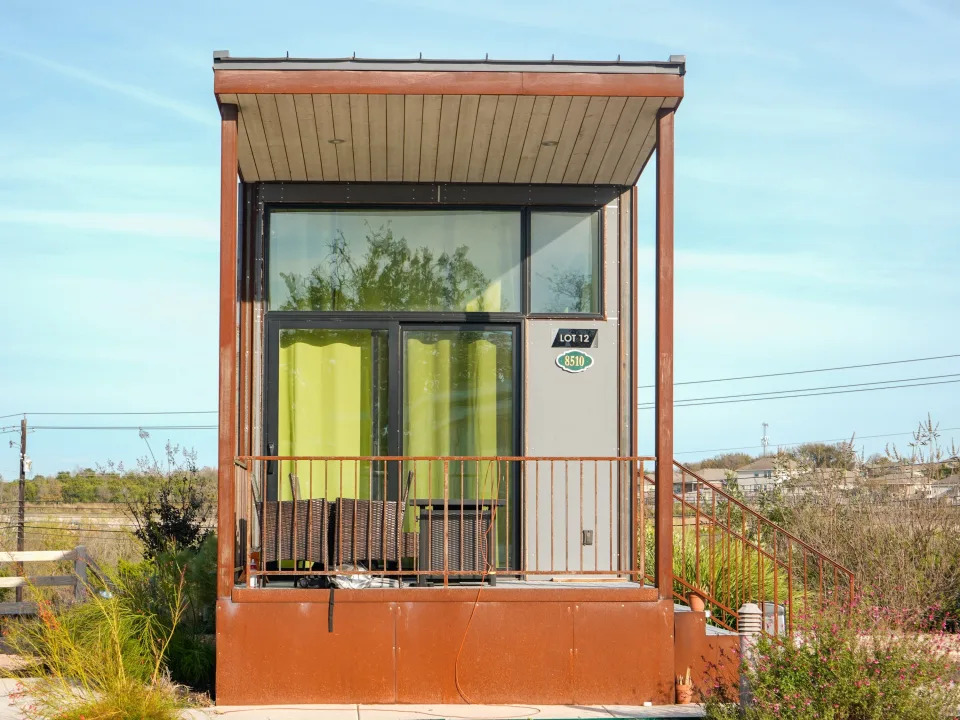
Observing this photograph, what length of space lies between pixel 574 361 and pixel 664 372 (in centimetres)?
168

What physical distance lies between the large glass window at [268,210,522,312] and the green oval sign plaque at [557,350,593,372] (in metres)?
0.53

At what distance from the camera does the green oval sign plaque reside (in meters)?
8.69

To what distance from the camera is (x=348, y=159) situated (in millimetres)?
8219

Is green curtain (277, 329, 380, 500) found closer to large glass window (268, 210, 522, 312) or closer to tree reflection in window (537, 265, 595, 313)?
large glass window (268, 210, 522, 312)

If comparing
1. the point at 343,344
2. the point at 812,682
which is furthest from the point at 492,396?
the point at 812,682

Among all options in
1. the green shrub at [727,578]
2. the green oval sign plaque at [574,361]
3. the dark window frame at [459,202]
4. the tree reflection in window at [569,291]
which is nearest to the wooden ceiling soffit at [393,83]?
the dark window frame at [459,202]

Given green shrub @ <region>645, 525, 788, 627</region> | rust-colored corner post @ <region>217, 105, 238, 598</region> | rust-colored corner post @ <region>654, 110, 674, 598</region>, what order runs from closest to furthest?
1. rust-colored corner post @ <region>217, 105, 238, 598</region>
2. rust-colored corner post @ <region>654, 110, 674, 598</region>
3. green shrub @ <region>645, 525, 788, 627</region>

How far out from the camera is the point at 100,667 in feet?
19.8

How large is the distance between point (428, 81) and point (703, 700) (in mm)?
4218

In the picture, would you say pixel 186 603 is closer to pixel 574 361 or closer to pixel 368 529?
pixel 368 529

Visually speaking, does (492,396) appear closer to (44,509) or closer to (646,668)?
(646,668)

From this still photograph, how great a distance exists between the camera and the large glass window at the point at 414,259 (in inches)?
346

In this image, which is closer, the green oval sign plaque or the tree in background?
the green oval sign plaque

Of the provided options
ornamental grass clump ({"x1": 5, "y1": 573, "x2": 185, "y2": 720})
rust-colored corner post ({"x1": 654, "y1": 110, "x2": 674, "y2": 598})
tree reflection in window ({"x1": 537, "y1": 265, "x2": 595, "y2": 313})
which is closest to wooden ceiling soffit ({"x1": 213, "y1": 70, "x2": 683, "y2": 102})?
rust-colored corner post ({"x1": 654, "y1": 110, "x2": 674, "y2": 598})
